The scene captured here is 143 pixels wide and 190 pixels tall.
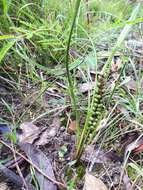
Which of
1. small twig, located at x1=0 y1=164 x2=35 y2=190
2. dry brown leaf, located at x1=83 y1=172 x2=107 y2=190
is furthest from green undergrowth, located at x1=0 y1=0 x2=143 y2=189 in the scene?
small twig, located at x1=0 y1=164 x2=35 y2=190

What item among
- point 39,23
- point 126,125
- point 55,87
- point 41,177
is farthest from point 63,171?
point 39,23

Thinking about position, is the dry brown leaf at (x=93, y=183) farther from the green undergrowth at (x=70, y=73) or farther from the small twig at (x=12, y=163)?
the small twig at (x=12, y=163)

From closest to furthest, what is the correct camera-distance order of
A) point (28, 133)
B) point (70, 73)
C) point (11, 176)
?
point (11, 176) → point (28, 133) → point (70, 73)

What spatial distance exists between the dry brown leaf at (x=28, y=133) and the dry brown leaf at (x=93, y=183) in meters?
0.23

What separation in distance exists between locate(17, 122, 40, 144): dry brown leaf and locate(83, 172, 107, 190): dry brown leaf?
23cm

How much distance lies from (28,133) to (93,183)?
0.94ft

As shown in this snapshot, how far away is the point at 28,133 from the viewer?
1209 millimetres

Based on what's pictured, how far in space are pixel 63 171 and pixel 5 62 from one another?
0.55m

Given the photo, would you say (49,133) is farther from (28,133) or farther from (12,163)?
(12,163)

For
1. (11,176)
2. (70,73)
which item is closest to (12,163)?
(11,176)

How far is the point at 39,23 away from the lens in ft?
5.20

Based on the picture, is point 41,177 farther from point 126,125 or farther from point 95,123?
point 126,125

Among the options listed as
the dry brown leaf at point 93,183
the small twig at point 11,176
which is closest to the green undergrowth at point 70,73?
the dry brown leaf at point 93,183

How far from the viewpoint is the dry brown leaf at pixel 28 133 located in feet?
3.91
